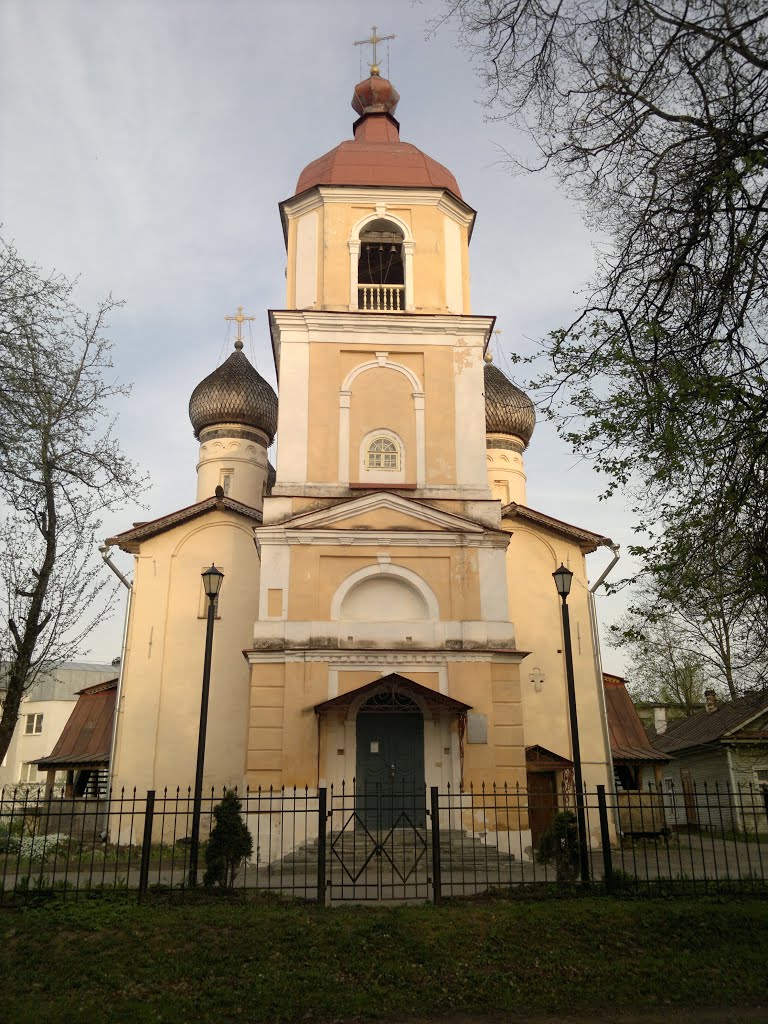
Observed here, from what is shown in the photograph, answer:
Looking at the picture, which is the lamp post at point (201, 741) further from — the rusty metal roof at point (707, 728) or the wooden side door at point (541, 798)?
the rusty metal roof at point (707, 728)

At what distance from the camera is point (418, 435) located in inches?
766

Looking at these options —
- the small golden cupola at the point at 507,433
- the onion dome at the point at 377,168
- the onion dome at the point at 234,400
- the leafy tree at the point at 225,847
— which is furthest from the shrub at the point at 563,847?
the onion dome at the point at 234,400

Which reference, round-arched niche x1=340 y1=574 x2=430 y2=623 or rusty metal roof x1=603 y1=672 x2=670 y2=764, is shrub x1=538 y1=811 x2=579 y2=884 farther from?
rusty metal roof x1=603 y1=672 x2=670 y2=764

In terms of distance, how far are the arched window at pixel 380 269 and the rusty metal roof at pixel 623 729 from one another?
11189mm

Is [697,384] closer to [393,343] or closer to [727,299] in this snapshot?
[727,299]

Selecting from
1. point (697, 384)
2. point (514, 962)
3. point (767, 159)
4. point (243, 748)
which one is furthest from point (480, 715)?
point (767, 159)

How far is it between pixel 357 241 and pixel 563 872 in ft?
48.0

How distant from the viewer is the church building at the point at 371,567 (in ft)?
55.1

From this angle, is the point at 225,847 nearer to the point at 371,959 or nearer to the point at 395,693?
the point at 371,959

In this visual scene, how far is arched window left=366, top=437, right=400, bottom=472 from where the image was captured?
63.1 ft

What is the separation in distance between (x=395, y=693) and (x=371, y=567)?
2.69 meters

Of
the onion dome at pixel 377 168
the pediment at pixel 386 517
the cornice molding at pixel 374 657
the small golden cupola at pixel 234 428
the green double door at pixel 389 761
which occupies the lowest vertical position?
the green double door at pixel 389 761

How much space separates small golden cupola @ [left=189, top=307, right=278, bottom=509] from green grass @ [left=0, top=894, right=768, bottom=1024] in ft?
56.7

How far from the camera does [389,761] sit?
16.7 metres
